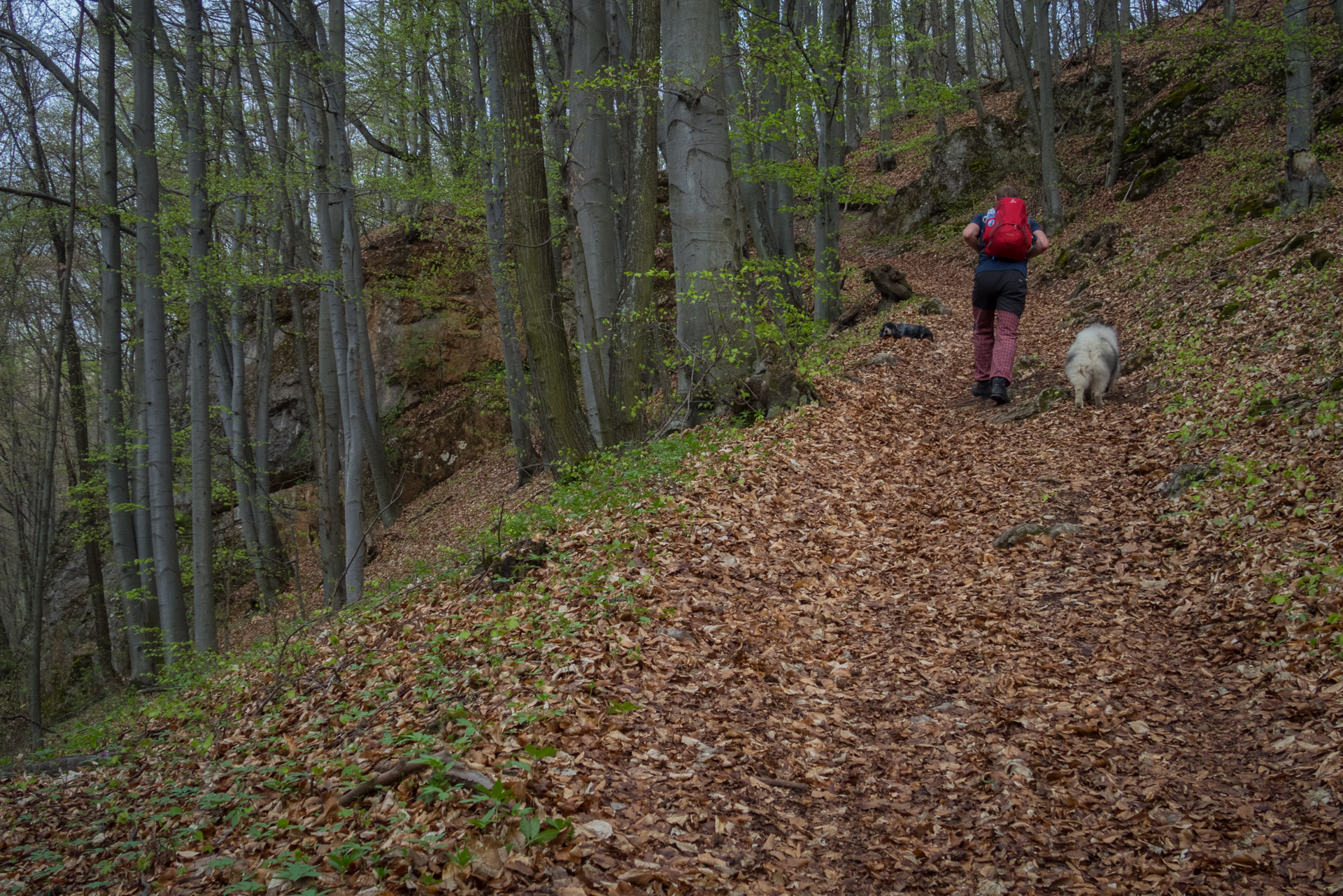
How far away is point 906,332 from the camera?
11.3 metres

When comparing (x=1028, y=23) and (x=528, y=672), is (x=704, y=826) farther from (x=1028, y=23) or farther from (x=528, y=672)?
(x=1028, y=23)

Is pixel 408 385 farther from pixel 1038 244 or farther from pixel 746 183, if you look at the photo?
pixel 1038 244

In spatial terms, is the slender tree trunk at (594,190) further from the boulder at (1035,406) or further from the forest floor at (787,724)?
the boulder at (1035,406)

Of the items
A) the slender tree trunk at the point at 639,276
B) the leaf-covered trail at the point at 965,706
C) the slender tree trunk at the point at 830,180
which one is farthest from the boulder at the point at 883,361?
the leaf-covered trail at the point at 965,706

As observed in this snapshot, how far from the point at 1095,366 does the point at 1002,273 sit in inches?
53.0

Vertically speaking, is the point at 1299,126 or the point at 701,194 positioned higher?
the point at 1299,126

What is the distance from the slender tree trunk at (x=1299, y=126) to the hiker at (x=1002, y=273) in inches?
211

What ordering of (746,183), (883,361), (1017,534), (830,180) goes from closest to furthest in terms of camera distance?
(1017,534) < (883,361) < (830,180) < (746,183)

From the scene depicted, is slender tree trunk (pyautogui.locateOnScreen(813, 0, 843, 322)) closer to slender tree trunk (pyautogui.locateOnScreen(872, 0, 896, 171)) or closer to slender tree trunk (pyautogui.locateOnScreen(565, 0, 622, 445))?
slender tree trunk (pyautogui.locateOnScreen(872, 0, 896, 171))

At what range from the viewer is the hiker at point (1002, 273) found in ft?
24.8

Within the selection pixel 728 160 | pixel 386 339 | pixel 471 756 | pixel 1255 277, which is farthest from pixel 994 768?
pixel 386 339

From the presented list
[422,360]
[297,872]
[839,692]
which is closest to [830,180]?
[839,692]

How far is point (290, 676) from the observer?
4.94 meters

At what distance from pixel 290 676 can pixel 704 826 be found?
341 centimetres
